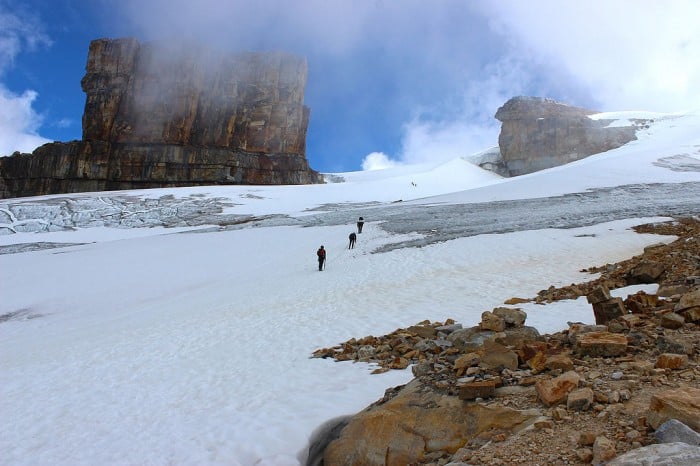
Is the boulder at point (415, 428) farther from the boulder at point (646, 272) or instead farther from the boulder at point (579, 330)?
the boulder at point (646, 272)

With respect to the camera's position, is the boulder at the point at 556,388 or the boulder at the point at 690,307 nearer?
the boulder at the point at 556,388

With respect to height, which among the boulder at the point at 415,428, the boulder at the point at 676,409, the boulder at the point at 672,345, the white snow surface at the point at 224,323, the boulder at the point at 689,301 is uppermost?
the boulder at the point at 689,301

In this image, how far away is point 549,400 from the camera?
160 inches

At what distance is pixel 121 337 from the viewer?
37.0 feet

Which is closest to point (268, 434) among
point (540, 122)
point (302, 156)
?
point (302, 156)

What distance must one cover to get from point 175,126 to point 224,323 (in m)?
79.7

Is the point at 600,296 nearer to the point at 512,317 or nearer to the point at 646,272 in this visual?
the point at 512,317

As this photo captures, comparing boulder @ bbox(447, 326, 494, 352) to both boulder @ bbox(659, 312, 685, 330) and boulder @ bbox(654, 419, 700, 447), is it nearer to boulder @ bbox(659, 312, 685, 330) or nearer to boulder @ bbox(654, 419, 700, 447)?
boulder @ bbox(659, 312, 685, 330)

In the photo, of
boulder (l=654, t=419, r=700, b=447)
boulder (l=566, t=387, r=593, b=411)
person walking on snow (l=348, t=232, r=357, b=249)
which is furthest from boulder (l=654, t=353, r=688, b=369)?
person walking on snow (l=348, t=232, r=357, b=249)

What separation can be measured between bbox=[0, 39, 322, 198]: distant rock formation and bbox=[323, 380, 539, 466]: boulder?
7941 cm

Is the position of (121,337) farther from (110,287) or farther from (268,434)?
(110,287)

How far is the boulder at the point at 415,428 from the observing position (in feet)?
13.8

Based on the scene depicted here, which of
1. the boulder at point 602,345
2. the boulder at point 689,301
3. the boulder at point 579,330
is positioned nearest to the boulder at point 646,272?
the boulder at point 689,301

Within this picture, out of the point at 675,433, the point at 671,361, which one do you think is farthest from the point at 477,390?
the point at 675,433
